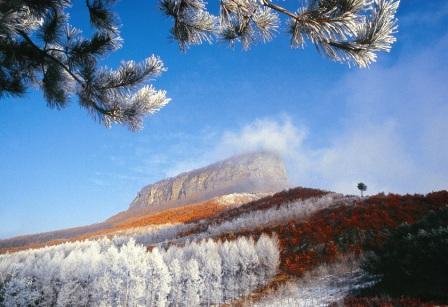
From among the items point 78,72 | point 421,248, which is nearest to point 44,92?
point 78,72

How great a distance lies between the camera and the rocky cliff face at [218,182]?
6172cm

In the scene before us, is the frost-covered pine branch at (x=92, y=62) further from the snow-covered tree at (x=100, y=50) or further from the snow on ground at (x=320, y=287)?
the snow on ground at (x=320, y=287)

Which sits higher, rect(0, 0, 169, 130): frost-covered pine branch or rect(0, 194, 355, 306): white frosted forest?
rect(0, 0, 169, 130): frost-covered pine branch

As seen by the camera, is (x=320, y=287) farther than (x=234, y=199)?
No

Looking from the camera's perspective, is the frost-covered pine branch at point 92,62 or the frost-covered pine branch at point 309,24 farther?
the frost-covered pine branch at point 92,62

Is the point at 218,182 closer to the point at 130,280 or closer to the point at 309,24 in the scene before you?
the point at 130,280

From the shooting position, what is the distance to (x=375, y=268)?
5797 mm

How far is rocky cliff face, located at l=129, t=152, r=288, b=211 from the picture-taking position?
6172 centimetres

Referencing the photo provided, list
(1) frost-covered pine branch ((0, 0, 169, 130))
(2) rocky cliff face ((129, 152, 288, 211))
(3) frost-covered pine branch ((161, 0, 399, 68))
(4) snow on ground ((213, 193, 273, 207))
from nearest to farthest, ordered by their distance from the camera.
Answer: (3) frost-covered pine branch ((161, 0, 399, 68)) → (1) frost-covered pine branch ((0, 0, 169, 130)) → (4) snow on ground ((213, 193, 273, 207)) → (2) rocky cliff face ((129, 152, 288, 211))

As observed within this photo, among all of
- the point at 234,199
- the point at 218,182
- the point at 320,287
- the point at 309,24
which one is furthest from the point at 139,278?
the point at 218,182

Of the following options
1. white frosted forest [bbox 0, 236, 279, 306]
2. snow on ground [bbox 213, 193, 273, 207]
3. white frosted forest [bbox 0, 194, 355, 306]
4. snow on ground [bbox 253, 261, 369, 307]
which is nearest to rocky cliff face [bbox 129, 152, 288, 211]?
snow on ground [bbox 213, 193, 273, 207]

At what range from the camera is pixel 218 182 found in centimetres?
6438

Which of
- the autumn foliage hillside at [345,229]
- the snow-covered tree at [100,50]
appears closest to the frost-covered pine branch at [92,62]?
the snow-covered tree at [100,50]

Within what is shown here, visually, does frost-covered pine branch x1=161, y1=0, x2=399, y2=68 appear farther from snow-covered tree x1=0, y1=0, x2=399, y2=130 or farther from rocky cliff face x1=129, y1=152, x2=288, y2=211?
rocky cliff face x1=129, y1=152, x2=288, y2=211
